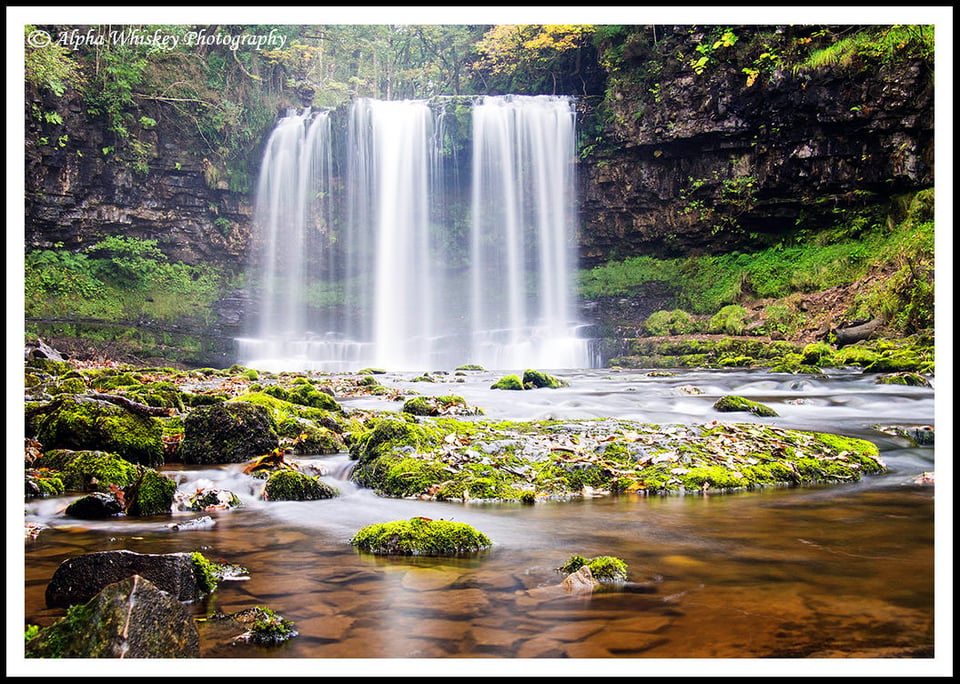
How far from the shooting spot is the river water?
2.08 meters

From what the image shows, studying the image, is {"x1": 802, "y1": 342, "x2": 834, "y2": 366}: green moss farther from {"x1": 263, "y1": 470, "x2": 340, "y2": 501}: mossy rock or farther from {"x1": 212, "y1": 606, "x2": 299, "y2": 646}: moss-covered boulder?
{"x1": 212, "y1": 606, "x2": 299, "y2": 646}: moss-covered boulder

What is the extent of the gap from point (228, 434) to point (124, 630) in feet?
12.4

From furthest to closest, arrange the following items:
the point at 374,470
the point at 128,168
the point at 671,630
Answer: the point at 128,168
the point at 374,470
the point at 671,630

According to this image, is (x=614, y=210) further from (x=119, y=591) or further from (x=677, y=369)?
(x=119, y=591)

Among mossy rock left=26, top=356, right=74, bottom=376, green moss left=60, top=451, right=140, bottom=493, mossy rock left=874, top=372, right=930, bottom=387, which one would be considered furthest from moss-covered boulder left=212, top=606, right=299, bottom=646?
mossy rock left=874, top=372, right=930, bottom=387

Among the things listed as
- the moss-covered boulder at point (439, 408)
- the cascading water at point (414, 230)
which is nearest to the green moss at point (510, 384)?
the moss-covered boulder at point (439, 408)

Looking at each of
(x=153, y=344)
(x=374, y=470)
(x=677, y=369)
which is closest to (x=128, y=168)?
(x=153, y=344)

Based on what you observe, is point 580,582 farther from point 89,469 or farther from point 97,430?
point 97,430

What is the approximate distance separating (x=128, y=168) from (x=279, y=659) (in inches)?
994

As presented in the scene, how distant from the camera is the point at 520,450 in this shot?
17.4 ft

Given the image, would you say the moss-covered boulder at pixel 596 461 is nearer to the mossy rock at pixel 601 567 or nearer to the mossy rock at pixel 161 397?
the mossy rock at pixel 601 567

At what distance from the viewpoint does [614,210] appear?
2433 cm

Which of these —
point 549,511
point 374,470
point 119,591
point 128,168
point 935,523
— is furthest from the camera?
point 128,168

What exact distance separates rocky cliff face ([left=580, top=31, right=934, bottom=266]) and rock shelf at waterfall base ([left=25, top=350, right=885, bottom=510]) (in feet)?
57.9
